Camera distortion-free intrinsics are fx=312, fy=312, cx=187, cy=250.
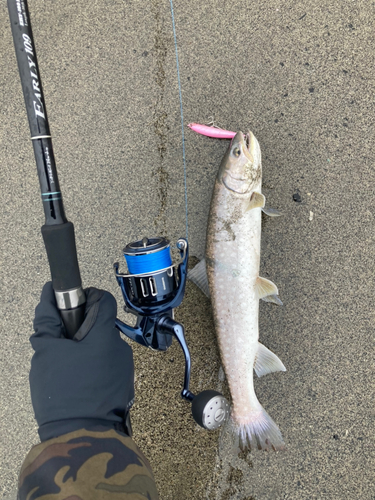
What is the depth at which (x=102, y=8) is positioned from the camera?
7.18 feet

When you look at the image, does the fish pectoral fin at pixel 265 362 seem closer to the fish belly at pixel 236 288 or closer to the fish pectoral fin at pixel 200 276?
the fish belly at pixel 236 288

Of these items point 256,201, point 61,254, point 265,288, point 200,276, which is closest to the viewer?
point 61,254

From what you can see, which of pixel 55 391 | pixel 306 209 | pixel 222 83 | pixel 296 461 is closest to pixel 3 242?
pixel 55 391

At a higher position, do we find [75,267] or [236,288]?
[75,267]

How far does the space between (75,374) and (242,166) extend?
143 centimetres

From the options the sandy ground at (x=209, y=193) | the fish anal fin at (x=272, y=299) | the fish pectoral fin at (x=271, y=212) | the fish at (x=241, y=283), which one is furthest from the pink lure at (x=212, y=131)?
the fish anal fin at (x=272, y=299)

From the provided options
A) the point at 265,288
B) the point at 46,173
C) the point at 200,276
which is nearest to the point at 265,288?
the point at 265,288

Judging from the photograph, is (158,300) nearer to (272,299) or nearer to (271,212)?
(272,299)

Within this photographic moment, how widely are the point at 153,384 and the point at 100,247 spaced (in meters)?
1.05

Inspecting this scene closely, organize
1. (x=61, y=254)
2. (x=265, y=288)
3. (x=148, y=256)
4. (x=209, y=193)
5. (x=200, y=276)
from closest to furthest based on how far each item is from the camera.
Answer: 1. (x=61, y=254)
2. (x=148, y=256)
3. (x=265, y=288)
4. (x=200, y=276)
5. (x=209, y=193)

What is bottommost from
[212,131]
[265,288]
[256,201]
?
[265,288]

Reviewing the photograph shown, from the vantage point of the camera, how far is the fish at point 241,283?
1.87 m

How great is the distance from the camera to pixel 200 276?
2.04m

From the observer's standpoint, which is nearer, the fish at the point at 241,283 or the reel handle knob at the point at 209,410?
the reel handle knob at the point at 209,410
